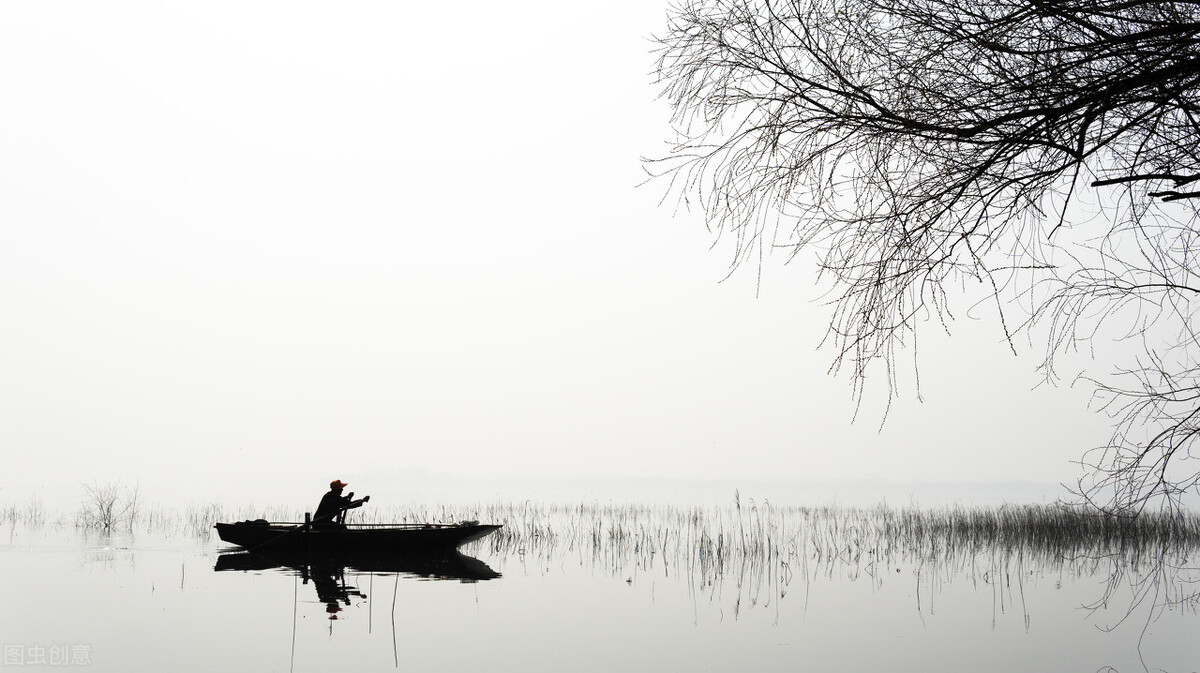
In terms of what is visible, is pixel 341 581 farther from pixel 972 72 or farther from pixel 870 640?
pixel 972 72

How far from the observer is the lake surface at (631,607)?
935cm

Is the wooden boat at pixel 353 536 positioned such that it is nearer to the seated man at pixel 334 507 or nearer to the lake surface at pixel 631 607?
the seated man at pixel 334 507

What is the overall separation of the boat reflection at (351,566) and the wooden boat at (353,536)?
23cm

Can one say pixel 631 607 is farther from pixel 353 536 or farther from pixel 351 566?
pixel 353 536

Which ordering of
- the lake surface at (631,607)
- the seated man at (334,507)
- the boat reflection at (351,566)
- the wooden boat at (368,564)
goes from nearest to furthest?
the lake surface at (631,607) < the boat reflection at (351,566) < the wooden boat at (368,564) < the seated man at (334,507)

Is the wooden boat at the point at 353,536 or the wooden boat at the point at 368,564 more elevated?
the wooden boat at the point at 353,536

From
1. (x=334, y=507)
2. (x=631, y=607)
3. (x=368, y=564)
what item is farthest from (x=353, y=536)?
(x=631, y=607)

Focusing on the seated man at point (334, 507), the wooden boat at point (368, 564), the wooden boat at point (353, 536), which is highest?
the seated man at point (334, 507)

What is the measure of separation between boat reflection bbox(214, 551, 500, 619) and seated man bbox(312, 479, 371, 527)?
0.64m

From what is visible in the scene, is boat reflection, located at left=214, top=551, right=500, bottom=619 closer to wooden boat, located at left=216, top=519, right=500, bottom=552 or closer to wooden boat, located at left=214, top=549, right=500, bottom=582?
wooden boat, located at left=214, top=549, right=500, bottom=582

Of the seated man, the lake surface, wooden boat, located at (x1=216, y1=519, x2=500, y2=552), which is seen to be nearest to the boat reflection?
the lake surface

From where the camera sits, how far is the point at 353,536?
638 inches

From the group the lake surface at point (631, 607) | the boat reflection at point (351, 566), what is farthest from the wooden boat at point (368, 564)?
the lake surface at point (631, 607)

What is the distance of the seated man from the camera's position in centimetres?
1675
